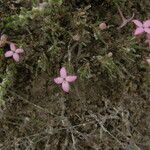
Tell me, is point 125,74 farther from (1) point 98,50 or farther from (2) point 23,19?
(2) point 23,19

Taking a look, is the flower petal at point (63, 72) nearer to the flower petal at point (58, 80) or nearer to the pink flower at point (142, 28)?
the flower petal at point (58, 80)

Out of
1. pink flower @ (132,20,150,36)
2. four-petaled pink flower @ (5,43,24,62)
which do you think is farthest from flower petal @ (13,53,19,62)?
pink flower @ (132,20,150,36)

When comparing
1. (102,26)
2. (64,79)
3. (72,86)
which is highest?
(102,26)

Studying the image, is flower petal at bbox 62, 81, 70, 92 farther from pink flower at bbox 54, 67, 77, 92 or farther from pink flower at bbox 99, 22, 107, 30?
pink flower at bbox 99, 22, 107, 30

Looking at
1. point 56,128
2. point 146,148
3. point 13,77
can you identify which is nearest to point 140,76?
point 146,148

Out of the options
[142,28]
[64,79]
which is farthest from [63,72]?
[142,28]

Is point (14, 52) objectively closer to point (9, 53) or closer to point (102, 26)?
point (9, 53)

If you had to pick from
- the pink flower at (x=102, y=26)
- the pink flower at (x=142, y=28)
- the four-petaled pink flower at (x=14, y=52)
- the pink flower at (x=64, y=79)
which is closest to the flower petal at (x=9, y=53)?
the four-petaled pink flower at (x=14, y=52)

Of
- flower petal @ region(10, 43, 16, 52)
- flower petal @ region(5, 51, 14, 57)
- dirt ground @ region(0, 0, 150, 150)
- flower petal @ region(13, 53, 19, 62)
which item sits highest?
flower petal @ region(10, 43, 16, 52)
